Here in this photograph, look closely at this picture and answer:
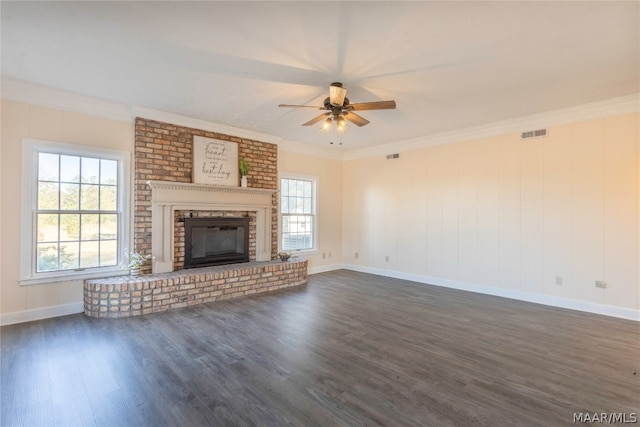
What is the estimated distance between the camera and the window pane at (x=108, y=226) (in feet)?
14.0

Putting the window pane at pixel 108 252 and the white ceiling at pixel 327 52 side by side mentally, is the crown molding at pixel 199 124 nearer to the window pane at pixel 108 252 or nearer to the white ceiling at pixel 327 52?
the white ceiling at pixel 327 52

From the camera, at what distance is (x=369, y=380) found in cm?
242

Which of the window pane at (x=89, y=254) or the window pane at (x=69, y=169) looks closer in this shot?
the window pane at (x=69, y=169)

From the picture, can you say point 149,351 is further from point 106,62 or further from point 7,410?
point 106,62

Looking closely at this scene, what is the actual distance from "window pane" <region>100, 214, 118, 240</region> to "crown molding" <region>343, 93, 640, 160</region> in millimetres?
5139

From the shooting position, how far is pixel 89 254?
4160 mm

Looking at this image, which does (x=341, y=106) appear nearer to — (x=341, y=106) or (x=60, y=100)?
(x=341, y=106)

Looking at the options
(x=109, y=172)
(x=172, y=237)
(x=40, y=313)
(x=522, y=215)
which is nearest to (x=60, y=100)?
(x=109, y=172)

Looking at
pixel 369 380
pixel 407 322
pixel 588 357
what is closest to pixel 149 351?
pixel 369 380

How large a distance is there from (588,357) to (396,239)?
3768mm

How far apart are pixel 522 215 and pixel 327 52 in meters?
4.03

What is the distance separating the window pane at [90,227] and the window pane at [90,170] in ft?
1.61

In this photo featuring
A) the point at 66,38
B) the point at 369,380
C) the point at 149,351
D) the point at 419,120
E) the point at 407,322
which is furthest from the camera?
the point at 419,120

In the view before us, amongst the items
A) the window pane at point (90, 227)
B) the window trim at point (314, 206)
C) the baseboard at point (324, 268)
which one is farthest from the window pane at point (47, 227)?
the baseboard at point (324, 268)
